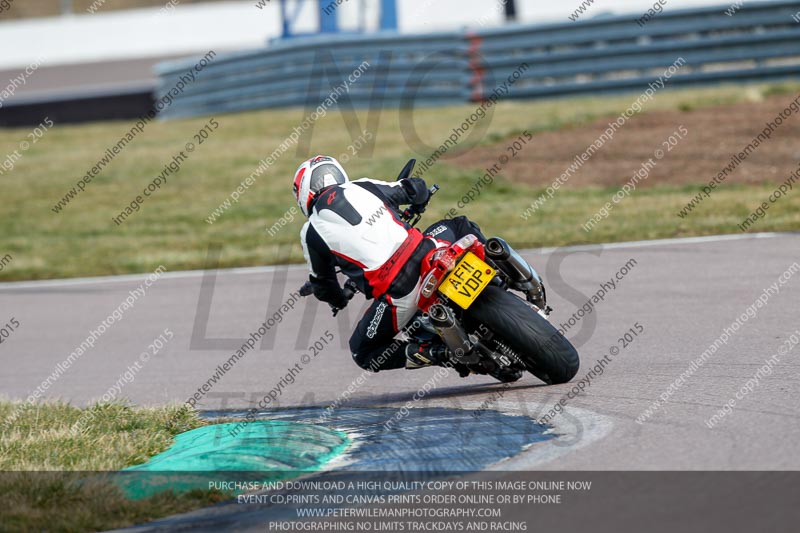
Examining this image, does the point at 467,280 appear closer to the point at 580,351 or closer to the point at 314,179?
the point at 314,179

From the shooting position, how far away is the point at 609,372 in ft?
22.6

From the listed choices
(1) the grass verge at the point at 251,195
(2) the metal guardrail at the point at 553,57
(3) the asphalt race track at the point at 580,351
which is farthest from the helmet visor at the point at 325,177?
(2) the metal guardrail at the point at 553,57

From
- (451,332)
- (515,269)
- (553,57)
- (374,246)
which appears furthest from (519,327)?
(553,57)

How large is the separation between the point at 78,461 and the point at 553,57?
47.3 feet

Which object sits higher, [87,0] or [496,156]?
[496,156]

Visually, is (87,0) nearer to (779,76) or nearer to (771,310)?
(779,76)

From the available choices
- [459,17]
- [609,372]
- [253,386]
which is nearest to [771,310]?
[609,372]

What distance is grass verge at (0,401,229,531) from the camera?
4883 millimetres

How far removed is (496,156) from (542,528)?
40.8 ft

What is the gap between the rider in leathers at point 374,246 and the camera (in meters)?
6.46

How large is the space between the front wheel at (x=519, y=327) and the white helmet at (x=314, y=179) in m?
1.14

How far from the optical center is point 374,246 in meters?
6.46

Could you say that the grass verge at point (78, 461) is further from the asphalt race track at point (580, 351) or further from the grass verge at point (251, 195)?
the grass verge at point (251, 195)

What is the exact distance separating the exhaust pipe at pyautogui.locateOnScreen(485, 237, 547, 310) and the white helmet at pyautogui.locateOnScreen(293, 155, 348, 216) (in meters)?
0.99
